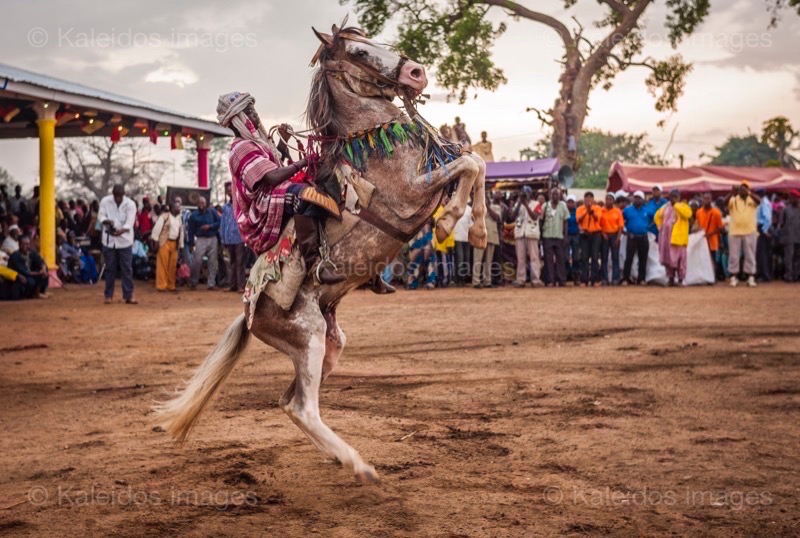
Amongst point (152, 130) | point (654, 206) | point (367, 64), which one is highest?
point (152, 130)

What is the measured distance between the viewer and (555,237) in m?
18.9

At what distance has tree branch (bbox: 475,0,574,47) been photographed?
90.3 feet

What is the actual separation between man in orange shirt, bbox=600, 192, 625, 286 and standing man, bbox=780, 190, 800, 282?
12.1 ft

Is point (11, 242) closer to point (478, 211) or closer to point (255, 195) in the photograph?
point (255, 195)

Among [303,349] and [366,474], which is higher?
[303,349]

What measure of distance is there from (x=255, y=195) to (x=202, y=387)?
3.87 feet

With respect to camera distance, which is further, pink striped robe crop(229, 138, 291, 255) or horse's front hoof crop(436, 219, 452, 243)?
pink striped robe crop(229, 138, 291, 255)

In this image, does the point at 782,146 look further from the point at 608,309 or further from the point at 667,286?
the point at 608,309

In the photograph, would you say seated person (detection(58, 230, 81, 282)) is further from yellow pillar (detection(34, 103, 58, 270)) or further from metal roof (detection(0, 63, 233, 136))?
metal roof (detection(0, 63, 233, 136))

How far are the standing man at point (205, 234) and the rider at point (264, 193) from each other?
14.4 meters

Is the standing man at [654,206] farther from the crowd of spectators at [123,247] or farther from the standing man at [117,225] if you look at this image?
the standing man at [117,225]

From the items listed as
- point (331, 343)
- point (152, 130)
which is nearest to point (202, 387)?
point (331, 343)

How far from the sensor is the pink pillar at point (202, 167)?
23628 millimetres

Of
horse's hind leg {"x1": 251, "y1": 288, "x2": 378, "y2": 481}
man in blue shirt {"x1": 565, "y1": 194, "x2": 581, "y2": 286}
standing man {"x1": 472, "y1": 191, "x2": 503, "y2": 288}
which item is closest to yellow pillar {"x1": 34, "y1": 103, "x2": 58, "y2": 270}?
standing man {"x1": 472, "y1": 191, "x2": 503, "y2": 288}
